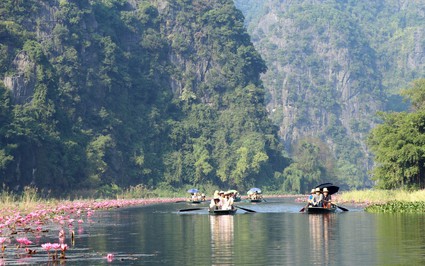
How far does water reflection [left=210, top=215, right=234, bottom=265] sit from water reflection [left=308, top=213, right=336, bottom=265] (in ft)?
11.0

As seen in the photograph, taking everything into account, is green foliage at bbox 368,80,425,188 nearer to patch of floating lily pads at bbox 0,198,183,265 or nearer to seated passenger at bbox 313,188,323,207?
seated passenger at bbox 313,188,323,207

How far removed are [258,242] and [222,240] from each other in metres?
2.30

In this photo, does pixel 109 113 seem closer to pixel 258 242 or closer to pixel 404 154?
pixel 404 154

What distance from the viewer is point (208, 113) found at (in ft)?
636

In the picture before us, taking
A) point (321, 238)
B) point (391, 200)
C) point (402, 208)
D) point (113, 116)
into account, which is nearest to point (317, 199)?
point (391, 200)

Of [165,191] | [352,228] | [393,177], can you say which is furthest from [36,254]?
[165,191]

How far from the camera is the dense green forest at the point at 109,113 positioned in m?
132

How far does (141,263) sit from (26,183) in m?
93.7

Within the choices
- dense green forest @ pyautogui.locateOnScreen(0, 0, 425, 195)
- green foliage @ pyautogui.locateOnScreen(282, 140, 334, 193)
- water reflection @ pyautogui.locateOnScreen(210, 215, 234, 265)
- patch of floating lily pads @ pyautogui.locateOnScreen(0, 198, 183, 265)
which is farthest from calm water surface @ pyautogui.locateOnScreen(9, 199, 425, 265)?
green foliage @ pyautogui.locateOnScreen(282, 140, 334, 193)

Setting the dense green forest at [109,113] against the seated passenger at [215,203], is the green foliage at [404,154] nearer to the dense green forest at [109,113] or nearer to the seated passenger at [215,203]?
the seated passenger at [215,203]

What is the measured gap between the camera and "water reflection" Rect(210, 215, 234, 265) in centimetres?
3543

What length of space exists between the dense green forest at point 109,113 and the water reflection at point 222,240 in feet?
204

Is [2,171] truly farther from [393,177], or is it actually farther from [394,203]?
[394,203]

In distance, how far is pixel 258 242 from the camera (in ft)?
140
